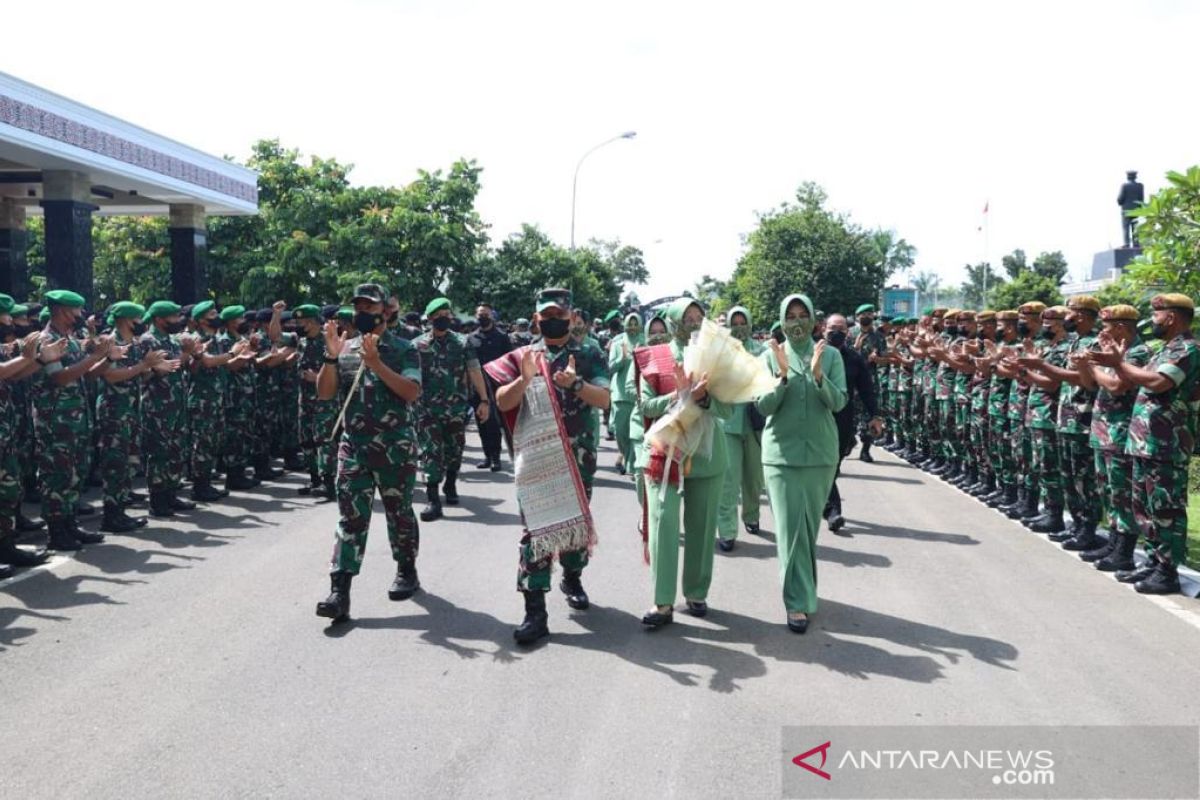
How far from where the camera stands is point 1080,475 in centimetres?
838

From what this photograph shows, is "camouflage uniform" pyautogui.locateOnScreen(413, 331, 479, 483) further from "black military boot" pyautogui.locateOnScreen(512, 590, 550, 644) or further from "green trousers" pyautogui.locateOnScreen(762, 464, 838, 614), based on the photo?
"green trousers" pyautogui.locateOnScreen(762, 464, 838, 614)

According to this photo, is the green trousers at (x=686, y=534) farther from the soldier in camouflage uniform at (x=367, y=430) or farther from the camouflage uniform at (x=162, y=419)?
the camouflage uniform at (x=162, y=419)

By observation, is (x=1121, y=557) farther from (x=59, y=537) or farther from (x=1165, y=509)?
(x=59, y=537)

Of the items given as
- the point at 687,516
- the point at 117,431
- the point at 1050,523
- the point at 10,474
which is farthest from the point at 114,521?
the point at 1050,523

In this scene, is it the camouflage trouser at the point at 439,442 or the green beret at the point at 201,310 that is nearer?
the camouflage trouser at the point at 439,442

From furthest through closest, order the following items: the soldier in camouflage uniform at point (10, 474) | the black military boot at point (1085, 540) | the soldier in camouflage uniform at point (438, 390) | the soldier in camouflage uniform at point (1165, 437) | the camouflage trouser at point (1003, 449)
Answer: the camouflage trouser at point (1003, 449), the soldier in camouflage uniform at point (438, 390), the black military boot at point (1085, 540), the soldier in camouflage uniform at point (10, 474), the soldier in camouflage uniform at point (1165, 437)

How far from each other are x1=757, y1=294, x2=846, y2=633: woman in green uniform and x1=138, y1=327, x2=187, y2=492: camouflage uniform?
6378mm

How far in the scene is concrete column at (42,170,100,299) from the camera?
60.5ft

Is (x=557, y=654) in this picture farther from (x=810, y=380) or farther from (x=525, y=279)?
(x=525, y=279)

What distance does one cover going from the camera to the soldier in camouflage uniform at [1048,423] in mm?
8875

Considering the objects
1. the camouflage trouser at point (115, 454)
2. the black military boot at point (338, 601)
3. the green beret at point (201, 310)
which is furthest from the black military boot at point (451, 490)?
the black military boot at point (338, 601)

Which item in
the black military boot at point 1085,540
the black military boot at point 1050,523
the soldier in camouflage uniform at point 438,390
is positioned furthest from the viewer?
the soldier in camouflage uniform at point 438,390

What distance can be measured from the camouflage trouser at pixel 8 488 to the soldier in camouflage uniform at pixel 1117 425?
830 centimetres

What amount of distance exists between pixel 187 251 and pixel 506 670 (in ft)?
71.5
